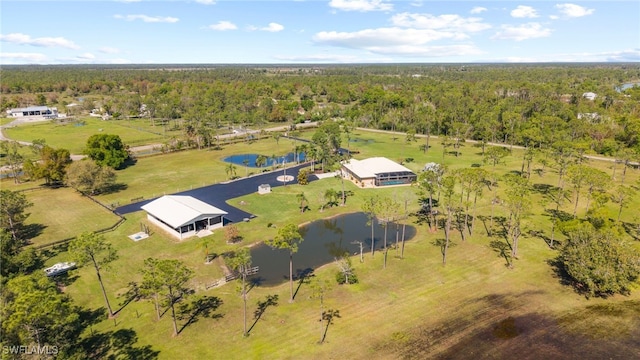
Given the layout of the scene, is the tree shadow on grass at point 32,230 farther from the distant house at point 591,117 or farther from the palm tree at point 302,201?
the distant house at point 591,117

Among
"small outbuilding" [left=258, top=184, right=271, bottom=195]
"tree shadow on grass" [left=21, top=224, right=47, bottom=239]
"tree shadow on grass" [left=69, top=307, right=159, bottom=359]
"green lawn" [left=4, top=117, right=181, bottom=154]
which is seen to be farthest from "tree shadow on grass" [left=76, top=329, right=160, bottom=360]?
"green lawn" [left=4, top=117, right=181, bottom=154]

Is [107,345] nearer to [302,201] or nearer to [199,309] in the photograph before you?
[199,309]

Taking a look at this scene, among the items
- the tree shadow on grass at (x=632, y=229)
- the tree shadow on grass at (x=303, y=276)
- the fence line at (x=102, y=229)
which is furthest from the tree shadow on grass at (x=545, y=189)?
the fence line at (x=102, y=229)

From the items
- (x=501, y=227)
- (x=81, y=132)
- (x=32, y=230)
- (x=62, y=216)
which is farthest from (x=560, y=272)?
(x=81, y=132)

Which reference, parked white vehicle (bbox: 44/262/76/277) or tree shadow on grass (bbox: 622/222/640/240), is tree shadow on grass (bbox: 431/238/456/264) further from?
parked white vehicle (bbox: 44/262/76/277)

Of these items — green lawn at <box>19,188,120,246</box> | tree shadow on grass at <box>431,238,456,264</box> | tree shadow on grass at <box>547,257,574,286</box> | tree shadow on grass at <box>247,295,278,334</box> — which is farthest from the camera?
green lawn at <box>19,188,120,246</box>
